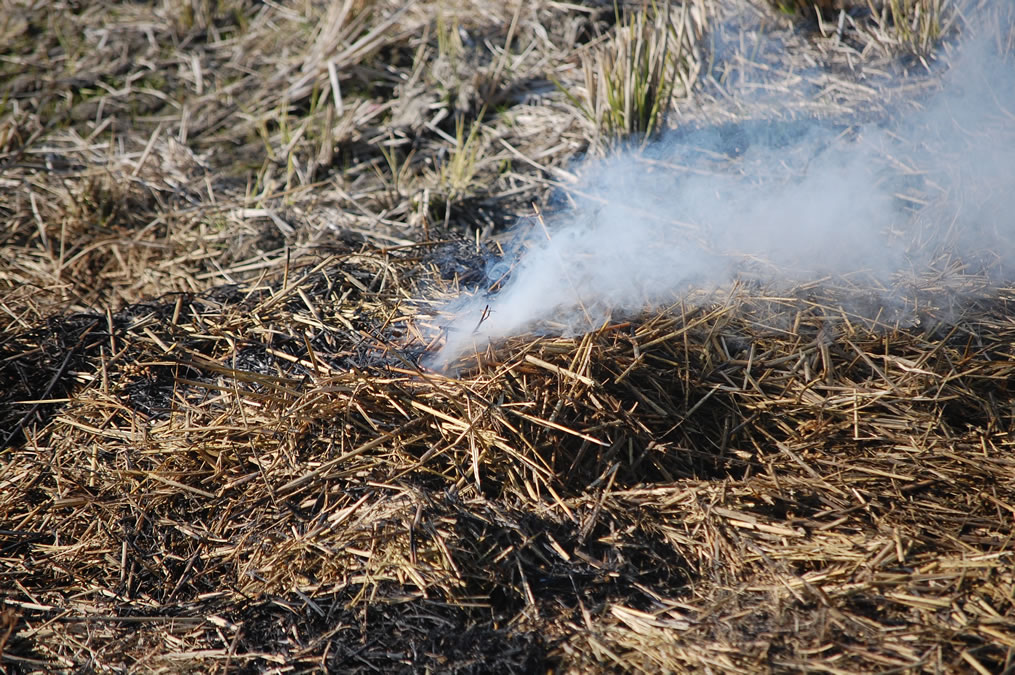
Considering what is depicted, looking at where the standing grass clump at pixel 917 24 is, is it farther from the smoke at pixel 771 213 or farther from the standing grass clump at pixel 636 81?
the standing grass clump at pixel 636 81

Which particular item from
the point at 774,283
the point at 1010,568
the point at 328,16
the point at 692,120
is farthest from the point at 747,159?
the point at 328,16

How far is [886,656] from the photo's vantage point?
156 cm

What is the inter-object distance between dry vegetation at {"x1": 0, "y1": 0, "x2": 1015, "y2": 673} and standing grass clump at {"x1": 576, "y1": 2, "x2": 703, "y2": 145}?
18 millimetres

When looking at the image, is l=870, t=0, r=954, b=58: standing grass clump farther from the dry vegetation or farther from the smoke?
the smoke

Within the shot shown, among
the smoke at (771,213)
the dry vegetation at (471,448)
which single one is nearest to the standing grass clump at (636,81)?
the dry vegetation at (471,448)

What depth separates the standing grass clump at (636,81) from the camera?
3.07 m

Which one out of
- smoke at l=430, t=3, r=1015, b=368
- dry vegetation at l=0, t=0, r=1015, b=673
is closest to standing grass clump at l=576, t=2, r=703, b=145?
dry vegetation at l=0, t=0, r=1015, b=673

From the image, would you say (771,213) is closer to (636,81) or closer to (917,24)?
(636,81)

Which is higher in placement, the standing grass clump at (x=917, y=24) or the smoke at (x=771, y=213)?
the standing grass clump at (x=917, y=24)

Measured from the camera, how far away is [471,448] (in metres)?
2.01

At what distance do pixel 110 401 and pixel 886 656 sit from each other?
235cm

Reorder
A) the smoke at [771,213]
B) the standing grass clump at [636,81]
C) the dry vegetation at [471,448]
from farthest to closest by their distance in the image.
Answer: the standing grass clump at [636,81], the smoke at [771,213], the dry vegetation at [471,448]

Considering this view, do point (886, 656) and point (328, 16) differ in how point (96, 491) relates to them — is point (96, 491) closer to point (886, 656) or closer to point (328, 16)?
point (886, 656)

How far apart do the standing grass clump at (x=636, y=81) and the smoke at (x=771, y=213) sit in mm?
140
